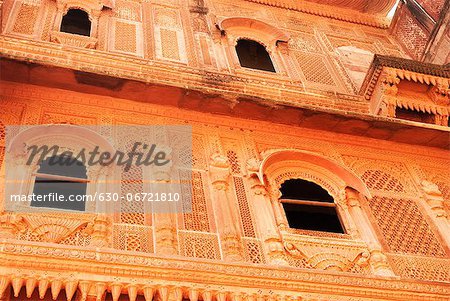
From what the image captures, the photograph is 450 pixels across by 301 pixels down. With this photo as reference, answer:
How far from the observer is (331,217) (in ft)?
20.7

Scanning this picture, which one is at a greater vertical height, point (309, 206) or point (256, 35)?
point (256, 35)

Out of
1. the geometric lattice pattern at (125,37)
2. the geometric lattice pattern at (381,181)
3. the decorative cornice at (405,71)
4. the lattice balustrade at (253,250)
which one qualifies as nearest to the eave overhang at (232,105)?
the geometric lattice pattern at (381,181)

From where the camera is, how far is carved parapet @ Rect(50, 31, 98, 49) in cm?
769

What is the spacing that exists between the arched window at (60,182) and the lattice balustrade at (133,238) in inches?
19.7

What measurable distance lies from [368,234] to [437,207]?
1063 millimetres

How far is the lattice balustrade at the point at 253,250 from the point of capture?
5117 millimetres

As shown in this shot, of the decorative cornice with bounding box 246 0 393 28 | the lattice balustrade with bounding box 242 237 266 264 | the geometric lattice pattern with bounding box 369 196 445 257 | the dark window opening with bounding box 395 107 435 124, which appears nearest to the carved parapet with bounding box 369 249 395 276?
the geometric lattice pattern with bounding box 369 196 445 257

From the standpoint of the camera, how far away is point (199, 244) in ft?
16.7

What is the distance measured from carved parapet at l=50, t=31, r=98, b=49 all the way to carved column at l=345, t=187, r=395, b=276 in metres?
3.74

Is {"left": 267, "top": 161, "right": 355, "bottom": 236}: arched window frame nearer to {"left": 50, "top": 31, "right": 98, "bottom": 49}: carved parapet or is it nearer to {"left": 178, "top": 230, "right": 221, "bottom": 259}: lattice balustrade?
{"left": 178, "top": 230, "right": 221, "bottom": 259}: lattice balustrade

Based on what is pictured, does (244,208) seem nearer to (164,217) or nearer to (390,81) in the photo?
(164,217)

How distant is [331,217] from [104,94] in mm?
2713

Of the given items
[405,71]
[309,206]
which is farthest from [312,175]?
[405,71]

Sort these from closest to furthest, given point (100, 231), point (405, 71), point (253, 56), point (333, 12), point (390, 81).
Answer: point (100, 231), point (390, 81), point (405, 71), point (253, 56), point (333, 12)
